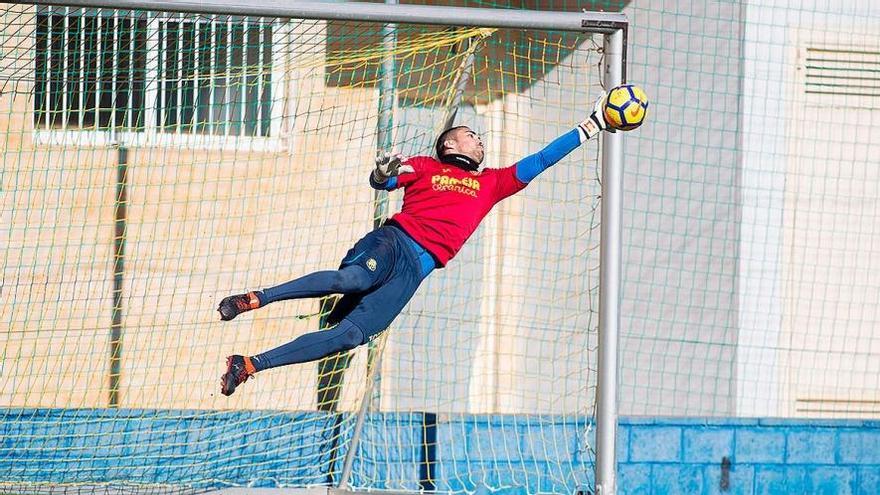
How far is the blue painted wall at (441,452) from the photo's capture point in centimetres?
831

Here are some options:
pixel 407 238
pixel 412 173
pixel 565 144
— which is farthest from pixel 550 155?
pixel 407 238

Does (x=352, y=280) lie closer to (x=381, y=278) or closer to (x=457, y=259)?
(x=381, y=278)

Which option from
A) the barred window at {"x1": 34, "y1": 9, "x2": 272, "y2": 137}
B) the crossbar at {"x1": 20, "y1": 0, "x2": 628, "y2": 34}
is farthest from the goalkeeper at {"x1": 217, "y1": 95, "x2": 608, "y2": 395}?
the barred window at {"x1": 34, "y1": 9, "x2": 272, "y2": 137}

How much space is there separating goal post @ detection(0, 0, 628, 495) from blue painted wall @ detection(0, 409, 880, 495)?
0.06 feet

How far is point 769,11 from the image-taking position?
1002 centimetres

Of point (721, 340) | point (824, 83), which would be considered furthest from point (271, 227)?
point (824, 83)

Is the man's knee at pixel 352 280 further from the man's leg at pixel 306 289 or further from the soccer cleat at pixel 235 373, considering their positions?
the soccer cleat at pixel 235 373

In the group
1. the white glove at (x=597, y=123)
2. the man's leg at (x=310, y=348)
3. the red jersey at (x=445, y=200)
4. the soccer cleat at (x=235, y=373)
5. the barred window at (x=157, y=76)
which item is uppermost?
the barred window at (x=157, y=76)

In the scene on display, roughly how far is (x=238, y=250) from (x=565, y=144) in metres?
3.13

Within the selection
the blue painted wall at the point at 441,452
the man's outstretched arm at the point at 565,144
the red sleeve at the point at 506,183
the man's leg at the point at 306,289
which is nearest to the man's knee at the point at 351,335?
the man's leg at the point at 306,289

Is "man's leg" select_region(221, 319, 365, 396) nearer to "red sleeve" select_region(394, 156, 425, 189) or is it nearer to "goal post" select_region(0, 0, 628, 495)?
"red sleeve" select_region(394, 156, 425, 189)

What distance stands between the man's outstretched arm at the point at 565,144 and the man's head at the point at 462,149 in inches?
9.2

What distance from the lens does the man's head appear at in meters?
7.34

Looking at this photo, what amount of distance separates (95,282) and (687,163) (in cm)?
430
